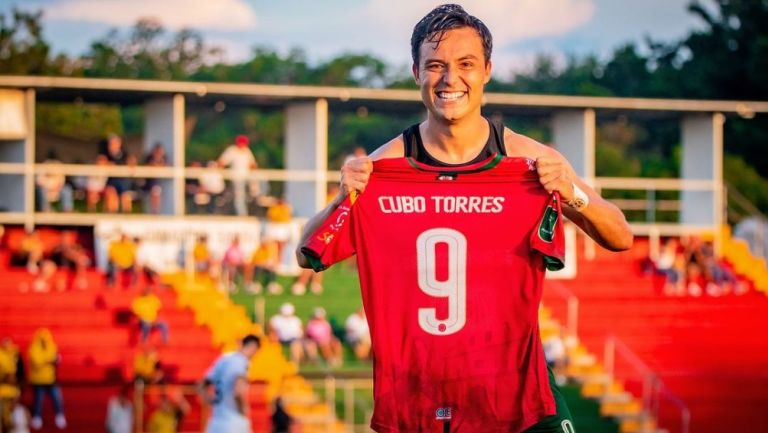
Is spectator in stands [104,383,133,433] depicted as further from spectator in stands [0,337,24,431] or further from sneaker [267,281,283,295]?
sneaker [267,281,283,295]

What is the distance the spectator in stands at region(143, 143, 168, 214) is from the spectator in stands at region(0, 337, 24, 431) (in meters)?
6.97

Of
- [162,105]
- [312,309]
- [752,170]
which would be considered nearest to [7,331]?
[312,309]

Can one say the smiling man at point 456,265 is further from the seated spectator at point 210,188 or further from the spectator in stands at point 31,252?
the seated spectator at point 210,188

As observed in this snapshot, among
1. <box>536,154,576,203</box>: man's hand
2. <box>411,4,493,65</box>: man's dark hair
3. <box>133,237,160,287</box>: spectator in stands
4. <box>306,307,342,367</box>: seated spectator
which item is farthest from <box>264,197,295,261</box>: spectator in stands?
<box>536,154,576,203</box>: man's hand

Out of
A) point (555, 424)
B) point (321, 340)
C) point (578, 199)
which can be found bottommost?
point (321, 340)

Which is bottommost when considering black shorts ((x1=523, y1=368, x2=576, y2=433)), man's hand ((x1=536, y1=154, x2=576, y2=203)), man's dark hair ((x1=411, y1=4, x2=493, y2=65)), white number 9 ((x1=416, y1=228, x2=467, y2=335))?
black shorts ((x1=523, y1=368, x2=576, y2=433))

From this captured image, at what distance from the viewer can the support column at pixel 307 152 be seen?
88.7 feet

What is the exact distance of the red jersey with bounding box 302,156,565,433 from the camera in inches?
226

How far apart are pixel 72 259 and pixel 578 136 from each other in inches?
415

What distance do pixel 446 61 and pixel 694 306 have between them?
21.0m

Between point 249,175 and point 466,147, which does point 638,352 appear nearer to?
point 249,175

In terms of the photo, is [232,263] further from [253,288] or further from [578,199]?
[578,199]

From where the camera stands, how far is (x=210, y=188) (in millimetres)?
26266

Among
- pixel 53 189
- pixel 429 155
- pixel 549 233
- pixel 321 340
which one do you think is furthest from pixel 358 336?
pixel 549 233
